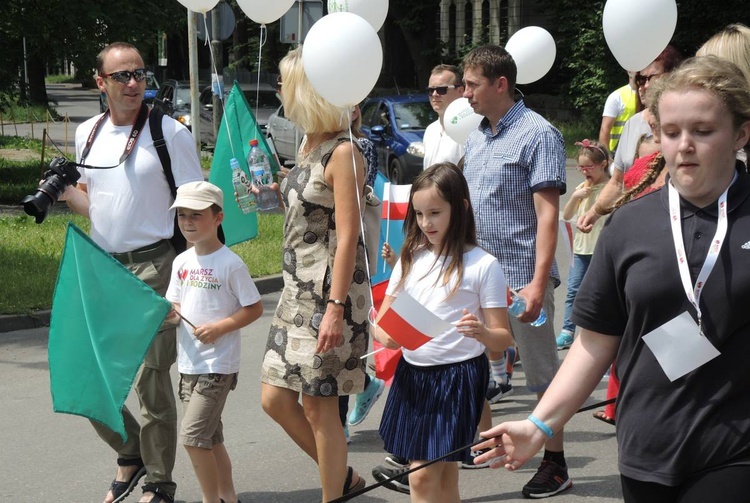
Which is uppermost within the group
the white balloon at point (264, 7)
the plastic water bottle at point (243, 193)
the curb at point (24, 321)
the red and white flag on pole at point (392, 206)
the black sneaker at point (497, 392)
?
the white balloon at point (264, 7)

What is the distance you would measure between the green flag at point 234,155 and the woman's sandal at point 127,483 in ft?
3.89

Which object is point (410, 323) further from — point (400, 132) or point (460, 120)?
point (400, 132)

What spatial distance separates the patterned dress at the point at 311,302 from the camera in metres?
4.43

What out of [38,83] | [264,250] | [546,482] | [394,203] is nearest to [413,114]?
[264,250]

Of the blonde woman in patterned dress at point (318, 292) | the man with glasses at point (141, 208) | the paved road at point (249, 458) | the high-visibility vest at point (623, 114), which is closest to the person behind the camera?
the blonde woman in patterned dress at point (318, 292)

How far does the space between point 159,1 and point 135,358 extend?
16.6 metres

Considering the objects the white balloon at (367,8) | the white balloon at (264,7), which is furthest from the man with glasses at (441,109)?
the white balloon at (264,7)

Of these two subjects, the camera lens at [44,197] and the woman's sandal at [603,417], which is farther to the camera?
the woman's sandal at [603,417]

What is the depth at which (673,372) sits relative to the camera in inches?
100

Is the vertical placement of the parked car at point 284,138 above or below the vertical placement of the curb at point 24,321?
above

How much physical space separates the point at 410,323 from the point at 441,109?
3821mm

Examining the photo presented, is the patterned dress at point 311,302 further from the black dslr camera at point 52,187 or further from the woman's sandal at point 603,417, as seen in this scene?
the woman's sandal at point 603,417

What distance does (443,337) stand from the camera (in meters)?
4.20

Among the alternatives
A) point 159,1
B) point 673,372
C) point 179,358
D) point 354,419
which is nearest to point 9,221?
point 159,1
